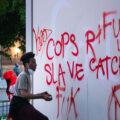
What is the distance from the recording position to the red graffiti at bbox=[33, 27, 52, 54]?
19.4ft

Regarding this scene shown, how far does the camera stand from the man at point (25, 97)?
478 cm

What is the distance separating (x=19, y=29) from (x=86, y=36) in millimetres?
8692

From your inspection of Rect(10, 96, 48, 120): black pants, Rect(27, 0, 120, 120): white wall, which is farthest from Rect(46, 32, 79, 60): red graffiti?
Rect(10, 96, 48, 120): black pants

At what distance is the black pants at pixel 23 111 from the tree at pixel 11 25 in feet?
24.7

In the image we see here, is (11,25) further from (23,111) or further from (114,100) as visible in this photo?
(114,100)

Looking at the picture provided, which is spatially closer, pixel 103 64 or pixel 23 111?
pixel 103 64

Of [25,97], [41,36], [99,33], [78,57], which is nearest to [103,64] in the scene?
[99,33]

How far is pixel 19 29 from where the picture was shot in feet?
44.1

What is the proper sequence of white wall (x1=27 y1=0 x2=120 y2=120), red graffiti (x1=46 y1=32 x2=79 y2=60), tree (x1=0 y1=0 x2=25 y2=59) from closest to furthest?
white wall (x1=27 y1=0 x2=120 y2=120), red graffiti (x1=46 y1=32 x2=79 y2=60), tree (x1=0 y1=0 x2=25 y2=59)

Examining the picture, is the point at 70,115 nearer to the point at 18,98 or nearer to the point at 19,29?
the point at 18,98

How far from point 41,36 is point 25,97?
5.28 feet

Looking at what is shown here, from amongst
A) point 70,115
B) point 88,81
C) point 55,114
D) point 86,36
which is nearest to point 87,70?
point 88,81

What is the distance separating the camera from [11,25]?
1341 centimetres

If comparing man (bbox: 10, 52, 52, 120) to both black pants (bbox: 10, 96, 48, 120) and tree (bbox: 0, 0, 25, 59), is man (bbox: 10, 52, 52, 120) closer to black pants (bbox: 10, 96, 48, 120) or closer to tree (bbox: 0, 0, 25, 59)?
black pants (bbox: 10, 96, 48, 120)
